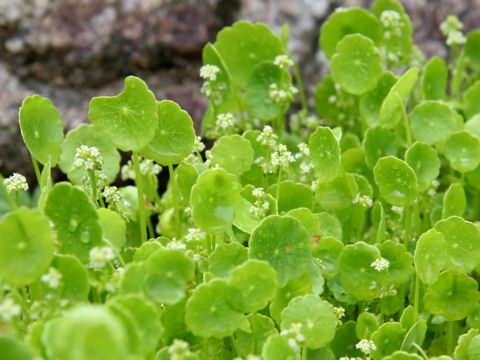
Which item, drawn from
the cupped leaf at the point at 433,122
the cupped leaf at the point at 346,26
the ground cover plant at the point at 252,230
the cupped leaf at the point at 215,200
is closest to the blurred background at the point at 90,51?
the ground cover plant at the point at 252,230

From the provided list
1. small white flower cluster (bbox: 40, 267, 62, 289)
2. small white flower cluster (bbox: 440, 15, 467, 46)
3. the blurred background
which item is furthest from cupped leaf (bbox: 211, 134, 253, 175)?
small white flower cluster (bbox: 440, 15, 467, 46)

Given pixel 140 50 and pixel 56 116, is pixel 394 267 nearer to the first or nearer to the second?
pixel 56 116

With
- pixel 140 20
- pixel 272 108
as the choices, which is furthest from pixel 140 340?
pixel 140 20

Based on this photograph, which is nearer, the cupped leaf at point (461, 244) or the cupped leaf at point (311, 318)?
the cupped leaf at point (311, 318)

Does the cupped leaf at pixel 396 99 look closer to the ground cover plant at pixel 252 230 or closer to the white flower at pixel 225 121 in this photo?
the ground cover plant at pixel 252 230

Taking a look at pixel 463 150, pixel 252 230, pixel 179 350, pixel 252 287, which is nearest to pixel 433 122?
pixel 463 150

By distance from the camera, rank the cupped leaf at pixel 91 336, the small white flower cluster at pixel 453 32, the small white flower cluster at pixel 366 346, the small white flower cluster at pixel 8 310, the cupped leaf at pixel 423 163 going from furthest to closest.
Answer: the small white flower cluster at pixel 453 32 → the cupped leaf at pixel 423 163 → the small white flower cluster at pixel 366 346 → the small white flower cluster at pixel 8 310 → the cupped leaf at pixel 91 336

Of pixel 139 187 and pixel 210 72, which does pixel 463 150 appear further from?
pixel 139 187
